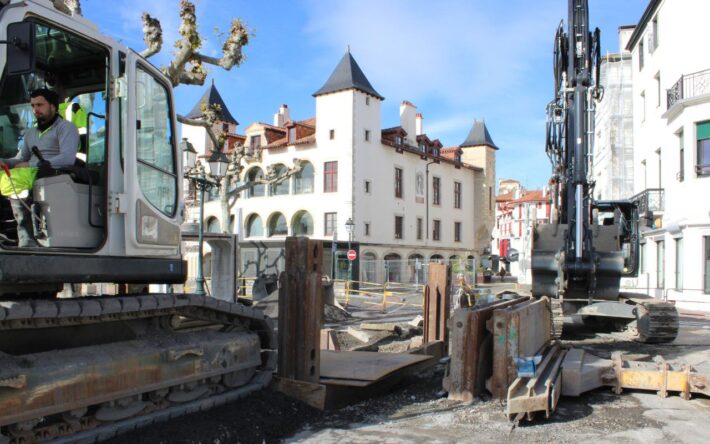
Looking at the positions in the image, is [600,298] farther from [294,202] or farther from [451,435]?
[294,202]

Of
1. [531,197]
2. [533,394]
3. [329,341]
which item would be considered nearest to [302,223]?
[329,341]

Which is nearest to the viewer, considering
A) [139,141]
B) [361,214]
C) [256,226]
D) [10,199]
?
[10,199]

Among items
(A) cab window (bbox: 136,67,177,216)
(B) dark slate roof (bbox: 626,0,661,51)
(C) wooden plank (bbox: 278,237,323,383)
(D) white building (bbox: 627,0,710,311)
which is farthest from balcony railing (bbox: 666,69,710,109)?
(A) cab window (bbox: 136,67,177,216)

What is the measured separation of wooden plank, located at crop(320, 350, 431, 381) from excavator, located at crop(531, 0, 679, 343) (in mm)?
3969

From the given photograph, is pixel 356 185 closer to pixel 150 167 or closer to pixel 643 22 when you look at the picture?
pixel 643 22

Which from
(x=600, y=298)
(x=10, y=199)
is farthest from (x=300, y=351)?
(x=600, y=298)

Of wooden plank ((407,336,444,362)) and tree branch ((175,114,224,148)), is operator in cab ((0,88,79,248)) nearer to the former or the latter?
wooden plank ((407,336,444,362))

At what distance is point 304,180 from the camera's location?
45.9 meters

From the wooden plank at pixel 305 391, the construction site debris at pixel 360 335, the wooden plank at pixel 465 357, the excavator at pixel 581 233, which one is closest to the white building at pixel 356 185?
the construction site debris at pixel 360 335

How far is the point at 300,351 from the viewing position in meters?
6.55

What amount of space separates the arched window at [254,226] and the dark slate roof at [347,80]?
34.3 ft

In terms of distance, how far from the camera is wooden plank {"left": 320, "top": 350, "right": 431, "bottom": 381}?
702 cm

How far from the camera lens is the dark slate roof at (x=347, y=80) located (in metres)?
43.9

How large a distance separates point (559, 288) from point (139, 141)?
839 centimetres
